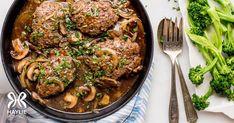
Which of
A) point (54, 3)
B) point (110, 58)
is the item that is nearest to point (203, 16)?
point (110, 58)

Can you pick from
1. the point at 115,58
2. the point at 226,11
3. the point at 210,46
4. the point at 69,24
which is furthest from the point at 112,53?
the point at 226,11

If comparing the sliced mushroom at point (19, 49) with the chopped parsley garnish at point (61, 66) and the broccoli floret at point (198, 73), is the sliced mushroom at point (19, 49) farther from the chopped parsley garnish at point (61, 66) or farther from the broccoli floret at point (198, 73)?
the broccoli floret at point (198, 73)

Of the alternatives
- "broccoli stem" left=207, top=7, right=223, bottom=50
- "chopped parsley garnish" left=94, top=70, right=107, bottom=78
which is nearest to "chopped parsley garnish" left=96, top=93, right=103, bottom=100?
"chopped parsley garnish" left=94, top=70, right=107, bottom=78

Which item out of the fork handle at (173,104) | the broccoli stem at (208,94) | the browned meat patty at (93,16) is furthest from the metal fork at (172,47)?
the browned meat patty at (93,16)

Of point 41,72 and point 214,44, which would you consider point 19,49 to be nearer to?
point 41,72

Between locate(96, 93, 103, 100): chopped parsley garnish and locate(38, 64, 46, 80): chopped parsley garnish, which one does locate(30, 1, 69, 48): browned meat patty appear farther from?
locate(96, 93, 103, 100): chopped parsley garnish

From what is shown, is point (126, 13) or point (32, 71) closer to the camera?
point (32, 71)
